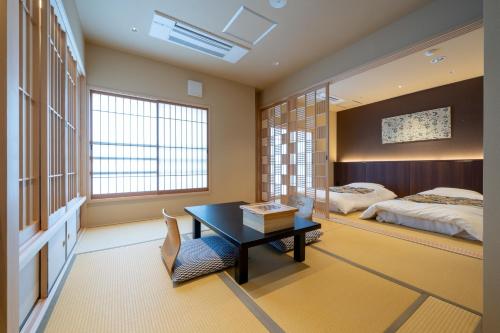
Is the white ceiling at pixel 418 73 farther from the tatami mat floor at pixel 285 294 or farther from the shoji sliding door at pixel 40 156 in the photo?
the shoji sliding door at pixel 40 156

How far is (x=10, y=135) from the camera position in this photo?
0.86 metres

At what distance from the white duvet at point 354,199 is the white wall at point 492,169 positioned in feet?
8.72

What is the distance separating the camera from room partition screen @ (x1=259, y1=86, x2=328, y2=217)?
3.48 metres

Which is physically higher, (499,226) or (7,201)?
(7,201)

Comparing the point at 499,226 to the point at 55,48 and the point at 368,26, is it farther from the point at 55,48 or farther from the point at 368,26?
the point at 55,48

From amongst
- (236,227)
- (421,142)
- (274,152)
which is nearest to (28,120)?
(236,227)

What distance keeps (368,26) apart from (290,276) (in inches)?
118

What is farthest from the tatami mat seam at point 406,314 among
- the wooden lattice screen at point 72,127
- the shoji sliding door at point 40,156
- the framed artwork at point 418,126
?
the framed artwork at point 418,126

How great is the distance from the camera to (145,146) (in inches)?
137

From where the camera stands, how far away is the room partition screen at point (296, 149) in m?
3.48

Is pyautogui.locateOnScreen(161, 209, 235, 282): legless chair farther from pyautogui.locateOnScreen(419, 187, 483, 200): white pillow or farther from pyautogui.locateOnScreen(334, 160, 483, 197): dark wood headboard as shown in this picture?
pyautogui.locateOnScreen(334, 160, 483, 197): dark wood headboard

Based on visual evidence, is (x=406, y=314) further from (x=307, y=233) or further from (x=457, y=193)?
(x=457, y=193)

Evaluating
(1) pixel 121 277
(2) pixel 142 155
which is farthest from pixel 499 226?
(2) pixel 142 155

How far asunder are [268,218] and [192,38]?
2602 millimetres
